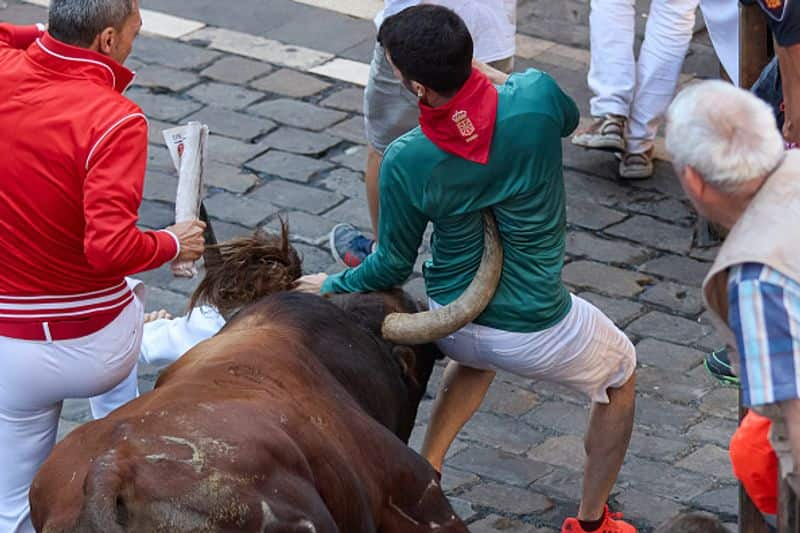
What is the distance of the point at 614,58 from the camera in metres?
8.65

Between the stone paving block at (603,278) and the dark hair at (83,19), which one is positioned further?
the stone paving block at (603,278)

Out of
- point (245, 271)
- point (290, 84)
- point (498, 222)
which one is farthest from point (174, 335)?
point (290, 84)

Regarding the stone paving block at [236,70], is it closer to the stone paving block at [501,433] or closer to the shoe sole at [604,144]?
the shoe sole at [604,144]

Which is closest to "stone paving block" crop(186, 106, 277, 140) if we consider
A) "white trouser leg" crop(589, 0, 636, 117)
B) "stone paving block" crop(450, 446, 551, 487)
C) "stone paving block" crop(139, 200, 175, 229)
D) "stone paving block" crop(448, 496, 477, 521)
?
"stone paving block" crop(139, 200, 175, 229)

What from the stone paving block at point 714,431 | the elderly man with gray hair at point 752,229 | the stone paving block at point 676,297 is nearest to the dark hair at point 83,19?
the elderly man with gray hair at point 752,229

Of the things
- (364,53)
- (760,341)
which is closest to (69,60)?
(760,341)

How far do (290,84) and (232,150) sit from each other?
90 centimetres

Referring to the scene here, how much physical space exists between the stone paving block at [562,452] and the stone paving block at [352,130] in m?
2.90

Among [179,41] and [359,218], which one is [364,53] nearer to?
[179,41]

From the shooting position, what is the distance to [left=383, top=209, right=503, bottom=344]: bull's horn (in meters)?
5.24

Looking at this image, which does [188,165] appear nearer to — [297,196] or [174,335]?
[174,335]

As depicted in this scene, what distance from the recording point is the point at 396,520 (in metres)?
4.88

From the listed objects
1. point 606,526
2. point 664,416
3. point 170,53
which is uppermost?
point 606,526

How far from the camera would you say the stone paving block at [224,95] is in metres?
9.34
